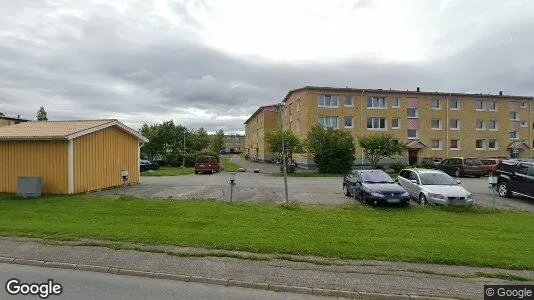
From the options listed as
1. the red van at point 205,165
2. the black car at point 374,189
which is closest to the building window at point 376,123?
the red van at point 205,165

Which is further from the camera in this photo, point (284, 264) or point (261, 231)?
point (261, 231)

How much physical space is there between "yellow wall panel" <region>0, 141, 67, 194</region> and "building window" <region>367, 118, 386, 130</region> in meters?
34.0

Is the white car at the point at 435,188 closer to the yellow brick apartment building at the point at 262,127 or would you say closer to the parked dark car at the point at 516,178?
the parked dark car at the point at 516,178

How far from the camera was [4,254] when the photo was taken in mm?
6898

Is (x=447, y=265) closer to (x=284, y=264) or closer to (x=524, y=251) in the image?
(x=524, y=251)

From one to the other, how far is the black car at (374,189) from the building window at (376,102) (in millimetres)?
27452

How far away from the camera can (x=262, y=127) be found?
201 feet

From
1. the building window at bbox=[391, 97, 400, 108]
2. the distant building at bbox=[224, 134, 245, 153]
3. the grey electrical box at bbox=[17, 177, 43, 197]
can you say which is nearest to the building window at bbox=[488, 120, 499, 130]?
the building window at bbox=[391, 97, 400, 108]

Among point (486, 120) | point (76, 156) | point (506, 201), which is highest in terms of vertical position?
point (486, 120)

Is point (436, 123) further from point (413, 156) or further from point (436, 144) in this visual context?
point (413, 156)

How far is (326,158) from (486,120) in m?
27.1

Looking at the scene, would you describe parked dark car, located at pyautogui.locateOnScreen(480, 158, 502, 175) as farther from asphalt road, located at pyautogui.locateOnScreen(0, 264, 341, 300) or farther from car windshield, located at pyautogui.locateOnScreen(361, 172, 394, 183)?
asphalt road, located at pyautogui.locateOnScreen(0, 264, 341, 300)

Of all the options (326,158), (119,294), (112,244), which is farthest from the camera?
(326,158)

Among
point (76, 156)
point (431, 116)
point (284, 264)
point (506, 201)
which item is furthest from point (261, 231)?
point (431, 116)
